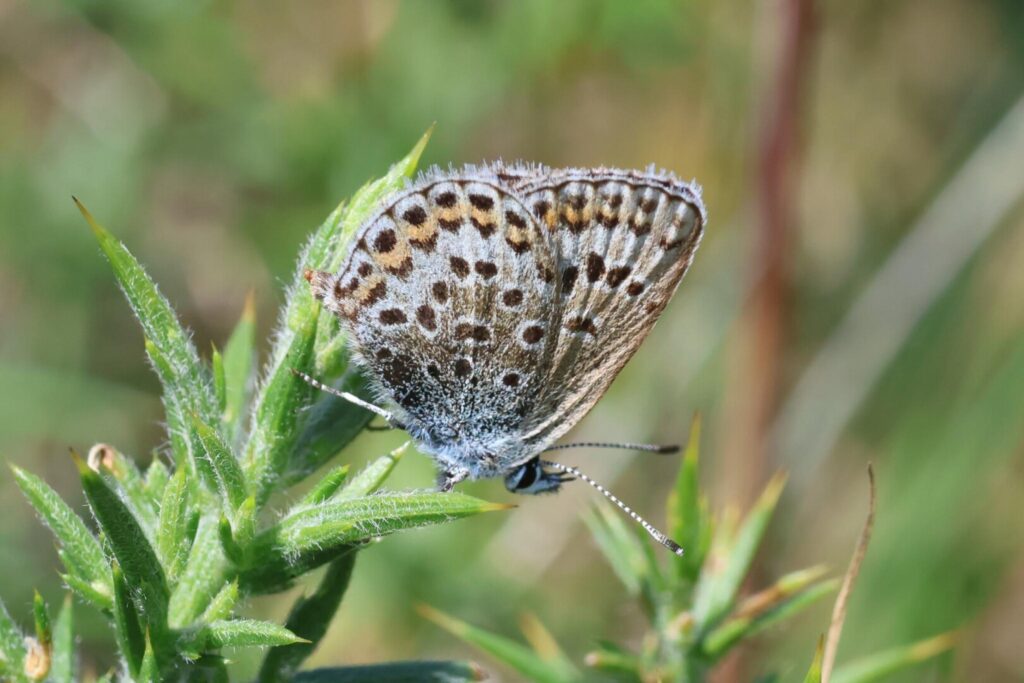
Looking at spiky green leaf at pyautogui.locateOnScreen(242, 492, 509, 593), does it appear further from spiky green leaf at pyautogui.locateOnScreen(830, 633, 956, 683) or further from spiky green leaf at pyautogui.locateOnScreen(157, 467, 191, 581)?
spiky green leaf at pyautogui.locateOnScreen(830, 633, 956, 683)

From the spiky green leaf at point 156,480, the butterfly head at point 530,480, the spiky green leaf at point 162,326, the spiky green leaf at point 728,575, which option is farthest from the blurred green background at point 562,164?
the spiky green leaf at point 162,326

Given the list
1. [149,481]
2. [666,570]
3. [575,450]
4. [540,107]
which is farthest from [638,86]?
[149,481]

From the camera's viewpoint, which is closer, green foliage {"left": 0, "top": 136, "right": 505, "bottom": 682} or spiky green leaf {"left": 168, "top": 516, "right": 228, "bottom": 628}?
green foliage {"left": 0, "top": 136, "right": 505, "bottom": 682}

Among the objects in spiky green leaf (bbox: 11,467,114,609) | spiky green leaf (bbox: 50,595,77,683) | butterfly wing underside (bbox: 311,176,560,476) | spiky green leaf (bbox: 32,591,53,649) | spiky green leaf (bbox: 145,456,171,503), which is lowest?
spiky green leaf (bbox: 50,595,77,683)

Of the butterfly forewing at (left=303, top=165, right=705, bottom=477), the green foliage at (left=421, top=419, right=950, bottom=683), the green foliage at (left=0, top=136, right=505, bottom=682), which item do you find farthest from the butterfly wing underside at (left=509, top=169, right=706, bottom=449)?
the green foliage at (left=0, top=136, right=505, bottom=682)

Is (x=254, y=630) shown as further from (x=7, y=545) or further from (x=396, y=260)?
(x=7, y=545)

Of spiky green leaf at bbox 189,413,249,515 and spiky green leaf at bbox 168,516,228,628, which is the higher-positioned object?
spiky green leaf at bbox 189,413,249,515

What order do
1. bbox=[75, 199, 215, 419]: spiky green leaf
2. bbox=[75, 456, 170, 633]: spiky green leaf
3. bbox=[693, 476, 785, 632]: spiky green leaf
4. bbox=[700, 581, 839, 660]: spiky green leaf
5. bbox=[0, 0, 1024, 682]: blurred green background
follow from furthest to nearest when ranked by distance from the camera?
bbox=[0, 0, 1024, 682]: blurred green background
bbox=[693, 476, 785, 632]: spiky green leaf
bbox=[700, 581, 839, 660]: spiky green leaf
bbox=[75, 199, 215, 419]: spiky green leaf
bbox=[75, 456, 170, 633]: spiky green leaf

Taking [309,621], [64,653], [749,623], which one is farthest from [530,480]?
[64,653]

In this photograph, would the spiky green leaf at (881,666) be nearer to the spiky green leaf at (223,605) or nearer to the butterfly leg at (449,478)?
the butterfly leg at (449,478)
